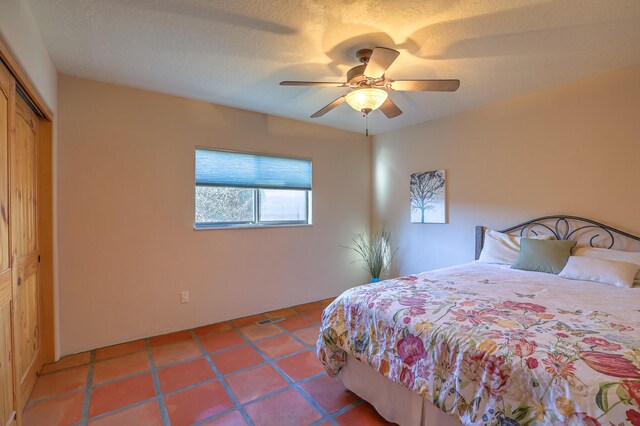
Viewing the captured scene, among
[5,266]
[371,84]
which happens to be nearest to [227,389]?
[5,266]

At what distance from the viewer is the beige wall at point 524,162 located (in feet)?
8.13

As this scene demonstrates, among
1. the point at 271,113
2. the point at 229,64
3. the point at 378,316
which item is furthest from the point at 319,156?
the point at 378,316

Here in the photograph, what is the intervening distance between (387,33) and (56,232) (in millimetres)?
3073

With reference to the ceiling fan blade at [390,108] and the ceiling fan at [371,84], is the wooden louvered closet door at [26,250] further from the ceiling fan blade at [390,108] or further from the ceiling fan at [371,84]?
the ceiling fan blade at [390,108]

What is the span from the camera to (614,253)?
2354mm

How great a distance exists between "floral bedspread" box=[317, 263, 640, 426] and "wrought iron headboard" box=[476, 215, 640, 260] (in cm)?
67

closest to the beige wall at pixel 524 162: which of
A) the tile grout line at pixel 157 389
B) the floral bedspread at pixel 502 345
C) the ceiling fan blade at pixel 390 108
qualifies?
the floral bedspread at pixel 502 345

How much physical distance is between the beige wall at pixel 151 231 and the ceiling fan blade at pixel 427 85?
1987mm

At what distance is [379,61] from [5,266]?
91.0 inches

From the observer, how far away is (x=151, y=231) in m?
2.93

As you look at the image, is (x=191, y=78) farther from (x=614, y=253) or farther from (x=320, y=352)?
(x=614, y=253)

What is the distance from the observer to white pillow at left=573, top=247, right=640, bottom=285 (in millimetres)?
2238

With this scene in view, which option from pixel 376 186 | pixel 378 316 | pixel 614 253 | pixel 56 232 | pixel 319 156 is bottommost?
pixel 378 316

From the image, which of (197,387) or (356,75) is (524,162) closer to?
(356,75)
